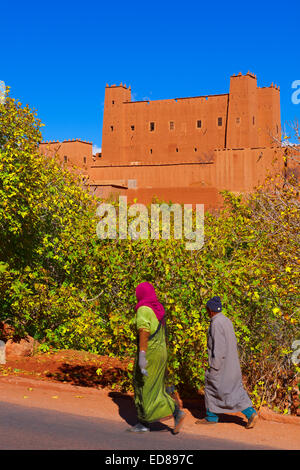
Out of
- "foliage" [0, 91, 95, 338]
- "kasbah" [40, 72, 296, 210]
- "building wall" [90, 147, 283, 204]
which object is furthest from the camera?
"kasbah" [40, 72, 296, 210]

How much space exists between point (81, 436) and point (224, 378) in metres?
1.70

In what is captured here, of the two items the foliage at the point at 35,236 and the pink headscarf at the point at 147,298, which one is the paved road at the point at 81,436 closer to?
the pink headscarf at the point at 147,298

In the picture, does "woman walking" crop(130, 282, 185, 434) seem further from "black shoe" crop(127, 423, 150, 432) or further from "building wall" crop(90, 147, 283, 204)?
"building wall" crop(90, 147, 283, 204)

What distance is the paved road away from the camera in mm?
5848

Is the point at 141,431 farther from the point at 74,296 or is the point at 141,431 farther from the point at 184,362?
the point at 74,296

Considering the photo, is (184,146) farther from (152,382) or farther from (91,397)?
(152,382)

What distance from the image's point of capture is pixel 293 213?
8547 mm

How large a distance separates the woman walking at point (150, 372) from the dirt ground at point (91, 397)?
0.48 m

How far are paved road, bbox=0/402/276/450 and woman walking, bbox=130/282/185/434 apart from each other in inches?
7.9

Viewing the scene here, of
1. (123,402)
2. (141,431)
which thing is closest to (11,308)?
(123,402)

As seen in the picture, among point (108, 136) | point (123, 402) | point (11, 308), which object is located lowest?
point (123, 402)

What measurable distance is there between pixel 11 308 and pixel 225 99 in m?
51.4

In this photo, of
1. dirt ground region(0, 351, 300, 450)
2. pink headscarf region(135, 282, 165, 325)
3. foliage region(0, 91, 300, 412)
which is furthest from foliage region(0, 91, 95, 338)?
pink headscarf region(135, 282, 165, 325)

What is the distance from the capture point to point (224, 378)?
23.1 feet
